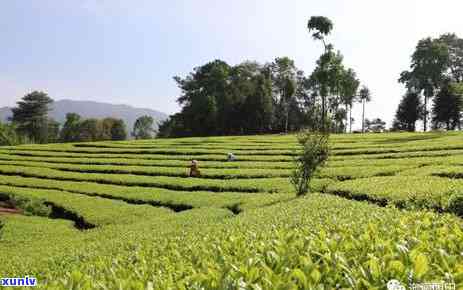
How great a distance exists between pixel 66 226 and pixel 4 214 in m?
3.62

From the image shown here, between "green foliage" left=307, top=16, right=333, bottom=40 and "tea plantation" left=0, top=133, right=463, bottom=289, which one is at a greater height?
"green foliage" left=307, top=16, right=333, bottom=40

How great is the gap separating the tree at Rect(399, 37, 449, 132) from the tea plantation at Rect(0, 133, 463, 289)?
1954 inches

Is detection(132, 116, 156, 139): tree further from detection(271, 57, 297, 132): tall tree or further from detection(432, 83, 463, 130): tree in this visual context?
detection(432, 83, 463, 130): tree

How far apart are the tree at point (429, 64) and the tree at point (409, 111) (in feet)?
23.4

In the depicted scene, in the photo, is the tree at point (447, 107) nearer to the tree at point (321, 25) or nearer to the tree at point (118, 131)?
the tree at point (321, 25)

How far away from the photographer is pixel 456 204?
38.4 feet

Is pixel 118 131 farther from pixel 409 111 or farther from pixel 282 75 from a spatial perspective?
pixel 409 111

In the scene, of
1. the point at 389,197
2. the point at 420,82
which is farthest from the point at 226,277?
the point at 420,82

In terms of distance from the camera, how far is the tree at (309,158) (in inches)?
819

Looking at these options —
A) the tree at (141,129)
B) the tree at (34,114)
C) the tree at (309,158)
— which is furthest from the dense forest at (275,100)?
A: the tree at (309,158)

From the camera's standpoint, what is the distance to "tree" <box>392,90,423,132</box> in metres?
73.3

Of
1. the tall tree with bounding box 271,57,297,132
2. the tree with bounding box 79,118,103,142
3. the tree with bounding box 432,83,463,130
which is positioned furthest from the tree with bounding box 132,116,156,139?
the tree with bounding box 432,83,463,130

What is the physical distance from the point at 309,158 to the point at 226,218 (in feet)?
21.1

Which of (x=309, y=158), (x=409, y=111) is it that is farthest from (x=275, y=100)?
(x=309, y=158)
